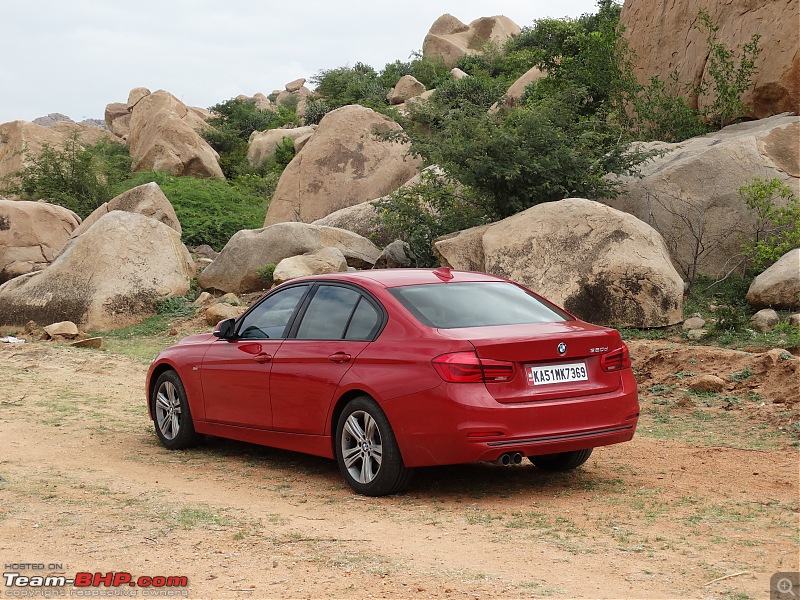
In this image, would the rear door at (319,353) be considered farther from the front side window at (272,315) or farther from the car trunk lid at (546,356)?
the car trunk lid at (546,356)

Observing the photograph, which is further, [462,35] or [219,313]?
[462,35]

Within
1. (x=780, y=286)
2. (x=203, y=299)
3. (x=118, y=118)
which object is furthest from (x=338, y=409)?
(x=118, y=118)

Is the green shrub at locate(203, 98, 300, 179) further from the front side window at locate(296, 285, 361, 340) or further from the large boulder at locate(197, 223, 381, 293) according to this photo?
the front side window at locate(296, 285, 361, 340)

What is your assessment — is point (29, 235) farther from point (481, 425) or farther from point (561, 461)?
point (481, 425)

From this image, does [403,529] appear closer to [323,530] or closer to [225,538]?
[323,530]

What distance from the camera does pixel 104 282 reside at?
18.0m

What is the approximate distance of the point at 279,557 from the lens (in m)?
5.11

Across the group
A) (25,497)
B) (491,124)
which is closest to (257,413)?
(25,497)

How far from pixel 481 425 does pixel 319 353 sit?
1455 mm

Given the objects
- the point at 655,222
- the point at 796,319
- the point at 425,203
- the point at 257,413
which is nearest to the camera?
the point at 257,413

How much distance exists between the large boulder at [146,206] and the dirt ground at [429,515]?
13.0 m

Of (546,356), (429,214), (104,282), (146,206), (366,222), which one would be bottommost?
(104,282)

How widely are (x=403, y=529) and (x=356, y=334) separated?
5.35ft

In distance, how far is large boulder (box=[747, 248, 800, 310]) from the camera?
519 inches
